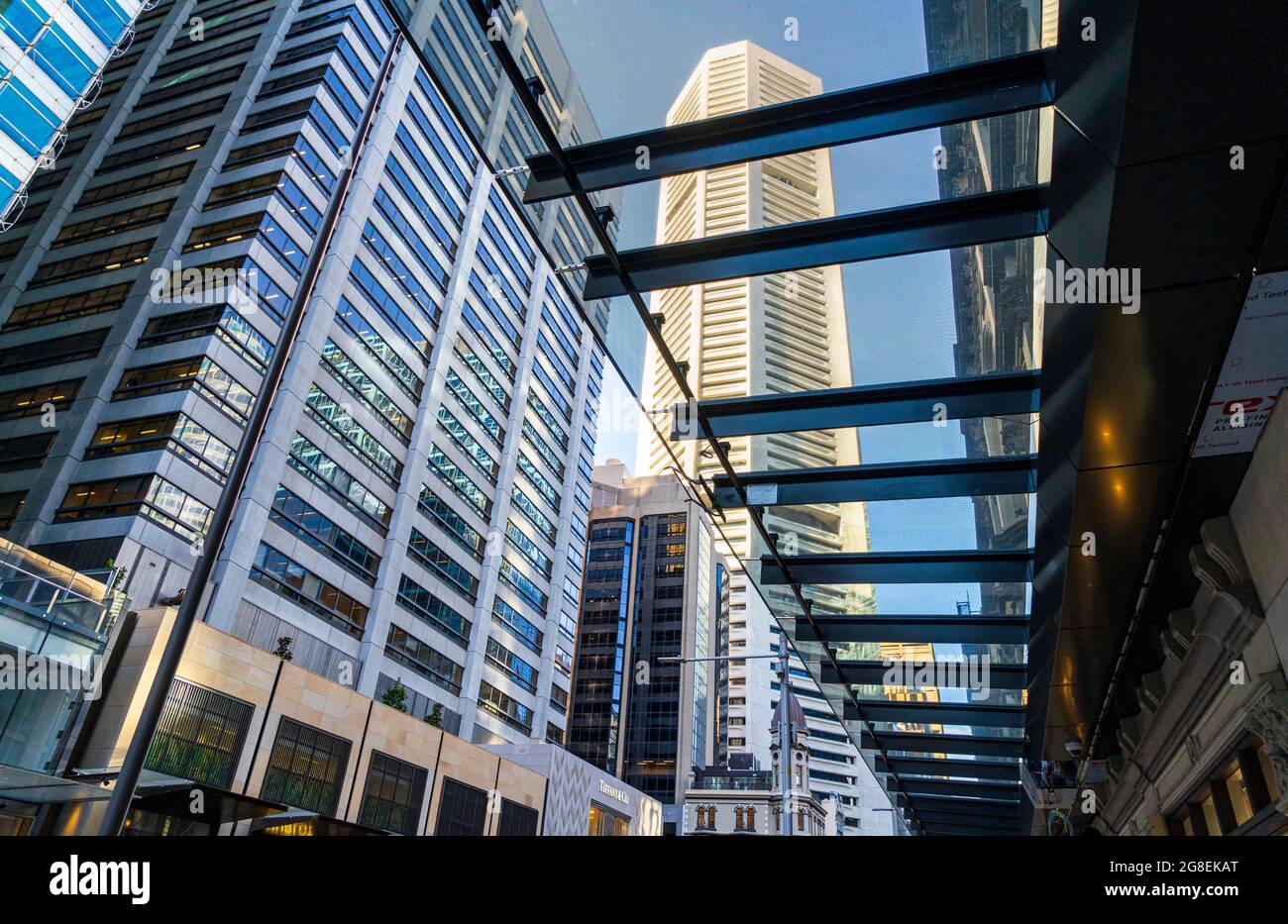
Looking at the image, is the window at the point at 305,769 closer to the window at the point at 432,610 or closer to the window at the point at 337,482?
the window at the point at 337,482

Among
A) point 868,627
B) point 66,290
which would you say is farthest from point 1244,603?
point 66,290

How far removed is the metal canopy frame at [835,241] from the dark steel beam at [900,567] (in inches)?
1.2

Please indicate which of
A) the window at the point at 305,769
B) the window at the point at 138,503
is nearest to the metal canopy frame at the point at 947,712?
the window at the point at 305,769

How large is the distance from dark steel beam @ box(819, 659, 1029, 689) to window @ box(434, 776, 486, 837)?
122ft

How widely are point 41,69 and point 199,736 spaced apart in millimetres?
29987

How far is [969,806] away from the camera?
20.5 m

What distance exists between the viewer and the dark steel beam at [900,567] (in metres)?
9.95

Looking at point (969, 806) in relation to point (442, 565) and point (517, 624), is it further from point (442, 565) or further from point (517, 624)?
point (517, 624)

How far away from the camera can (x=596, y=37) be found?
5676 millimetres

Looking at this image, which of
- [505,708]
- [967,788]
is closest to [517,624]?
[505,708]
